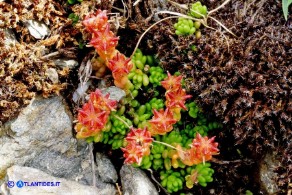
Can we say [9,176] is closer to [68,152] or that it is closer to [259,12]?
[68,152]

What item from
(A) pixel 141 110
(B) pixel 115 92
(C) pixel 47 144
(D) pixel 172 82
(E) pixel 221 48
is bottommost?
(C) pixel 47 144

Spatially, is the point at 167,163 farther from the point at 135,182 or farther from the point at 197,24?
the point at 197,24

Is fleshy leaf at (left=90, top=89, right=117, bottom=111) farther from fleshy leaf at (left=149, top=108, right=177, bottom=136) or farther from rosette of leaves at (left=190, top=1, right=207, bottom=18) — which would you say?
rosette of leaves at (left=190, top=1, right=207, bottom=18)

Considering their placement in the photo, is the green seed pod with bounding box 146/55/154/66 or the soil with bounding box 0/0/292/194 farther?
the green seed pod with bounding box 146/55/154/66

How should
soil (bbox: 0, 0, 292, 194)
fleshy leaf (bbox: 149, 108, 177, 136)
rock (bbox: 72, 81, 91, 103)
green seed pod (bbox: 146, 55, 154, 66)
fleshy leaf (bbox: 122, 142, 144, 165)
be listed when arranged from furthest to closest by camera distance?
→ green seed pod (bbox: 146, 55, 154, 66) < rock (bbox: 72, 81, 91, 103) < soil (bbox: 0, 0, 292, 194) < fleshy leaf (bbox: 149, 108, 177, 136) < fleshy leaf (bbox: 122, 142, 144, 165)

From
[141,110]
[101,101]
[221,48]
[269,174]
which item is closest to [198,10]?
[221,48]

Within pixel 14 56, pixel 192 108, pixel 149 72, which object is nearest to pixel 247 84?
pixel 192 108

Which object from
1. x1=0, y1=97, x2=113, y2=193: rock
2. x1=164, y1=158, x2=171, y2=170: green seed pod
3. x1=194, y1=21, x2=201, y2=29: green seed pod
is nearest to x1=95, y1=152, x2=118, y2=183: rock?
x1=0, y1=97, x2=113, y2=193: rock
